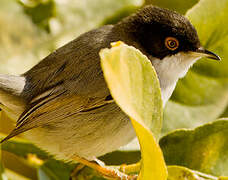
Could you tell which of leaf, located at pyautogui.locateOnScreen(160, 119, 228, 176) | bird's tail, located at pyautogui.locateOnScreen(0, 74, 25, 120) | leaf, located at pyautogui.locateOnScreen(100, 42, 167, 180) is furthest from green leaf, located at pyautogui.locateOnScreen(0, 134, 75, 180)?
leaf, located at pyautogui.locateOnScreen(100, 42, 167, 180)

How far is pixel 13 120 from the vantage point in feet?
9.76

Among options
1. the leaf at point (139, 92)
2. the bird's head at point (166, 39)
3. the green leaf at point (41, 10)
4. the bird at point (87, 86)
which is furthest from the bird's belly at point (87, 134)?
the leaf at point (139, 92)

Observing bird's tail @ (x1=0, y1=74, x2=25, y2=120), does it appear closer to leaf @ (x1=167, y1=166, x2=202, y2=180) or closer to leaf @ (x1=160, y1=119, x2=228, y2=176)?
leaf @ (x1=160, y1=119, x2=228, y2=176)

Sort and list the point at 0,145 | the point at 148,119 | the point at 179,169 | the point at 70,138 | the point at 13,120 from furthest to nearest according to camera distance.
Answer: the point at 13,120
the point at 70,138
the point at 0,145
the point at 179,169
the point at 148,119

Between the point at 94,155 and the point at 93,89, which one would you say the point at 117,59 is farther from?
the point at 94,155

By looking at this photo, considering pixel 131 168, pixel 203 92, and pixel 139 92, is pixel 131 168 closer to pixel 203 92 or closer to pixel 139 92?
pixel 203 92

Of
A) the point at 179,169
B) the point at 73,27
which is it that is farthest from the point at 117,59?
the point at 73,27

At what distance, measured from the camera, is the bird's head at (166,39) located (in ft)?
8.46

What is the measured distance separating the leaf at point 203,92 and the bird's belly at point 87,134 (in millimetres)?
336

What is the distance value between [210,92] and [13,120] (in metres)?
1.48

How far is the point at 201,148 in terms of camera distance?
2318mm

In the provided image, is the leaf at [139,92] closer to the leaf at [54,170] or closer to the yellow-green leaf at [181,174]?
the yellow-green leaf at [181,174]

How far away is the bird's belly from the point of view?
2564 mm

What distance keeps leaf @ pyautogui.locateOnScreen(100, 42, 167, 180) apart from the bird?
1.08 meters
